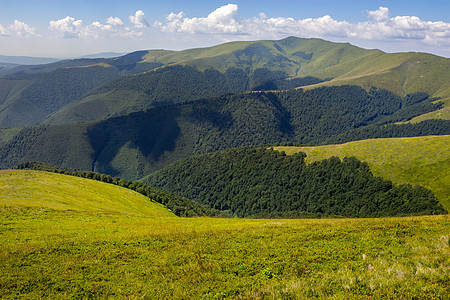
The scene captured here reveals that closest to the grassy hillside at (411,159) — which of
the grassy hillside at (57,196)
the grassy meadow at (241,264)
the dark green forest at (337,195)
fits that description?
the dark green forest at (337,195)

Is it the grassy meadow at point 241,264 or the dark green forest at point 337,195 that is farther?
the dark green forest at point 337,195

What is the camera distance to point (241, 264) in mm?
16922

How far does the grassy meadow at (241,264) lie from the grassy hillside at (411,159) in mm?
118758

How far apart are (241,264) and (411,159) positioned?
163 metres

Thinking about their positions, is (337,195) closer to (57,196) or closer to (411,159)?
(411,159)

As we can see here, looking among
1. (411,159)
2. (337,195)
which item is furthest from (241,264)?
(411,159)

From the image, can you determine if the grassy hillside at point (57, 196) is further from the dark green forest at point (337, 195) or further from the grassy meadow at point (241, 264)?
the dark green forest at point (337, 195)

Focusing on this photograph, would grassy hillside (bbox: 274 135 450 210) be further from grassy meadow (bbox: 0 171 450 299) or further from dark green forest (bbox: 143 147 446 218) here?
grassy meadow (bbox: 0 171 450 299)

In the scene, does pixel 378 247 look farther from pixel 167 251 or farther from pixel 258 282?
pixel 167 251

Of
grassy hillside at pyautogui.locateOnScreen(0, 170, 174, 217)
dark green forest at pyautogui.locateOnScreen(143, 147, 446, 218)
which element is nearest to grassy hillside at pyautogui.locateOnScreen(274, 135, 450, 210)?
dark green forest at pyautogui.locateOnScreen(143, 147, 446, 218)

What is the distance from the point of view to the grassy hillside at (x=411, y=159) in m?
120

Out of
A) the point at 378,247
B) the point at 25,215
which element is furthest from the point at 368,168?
the point at 25,215

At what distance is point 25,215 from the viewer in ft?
122

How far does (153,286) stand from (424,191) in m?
137
